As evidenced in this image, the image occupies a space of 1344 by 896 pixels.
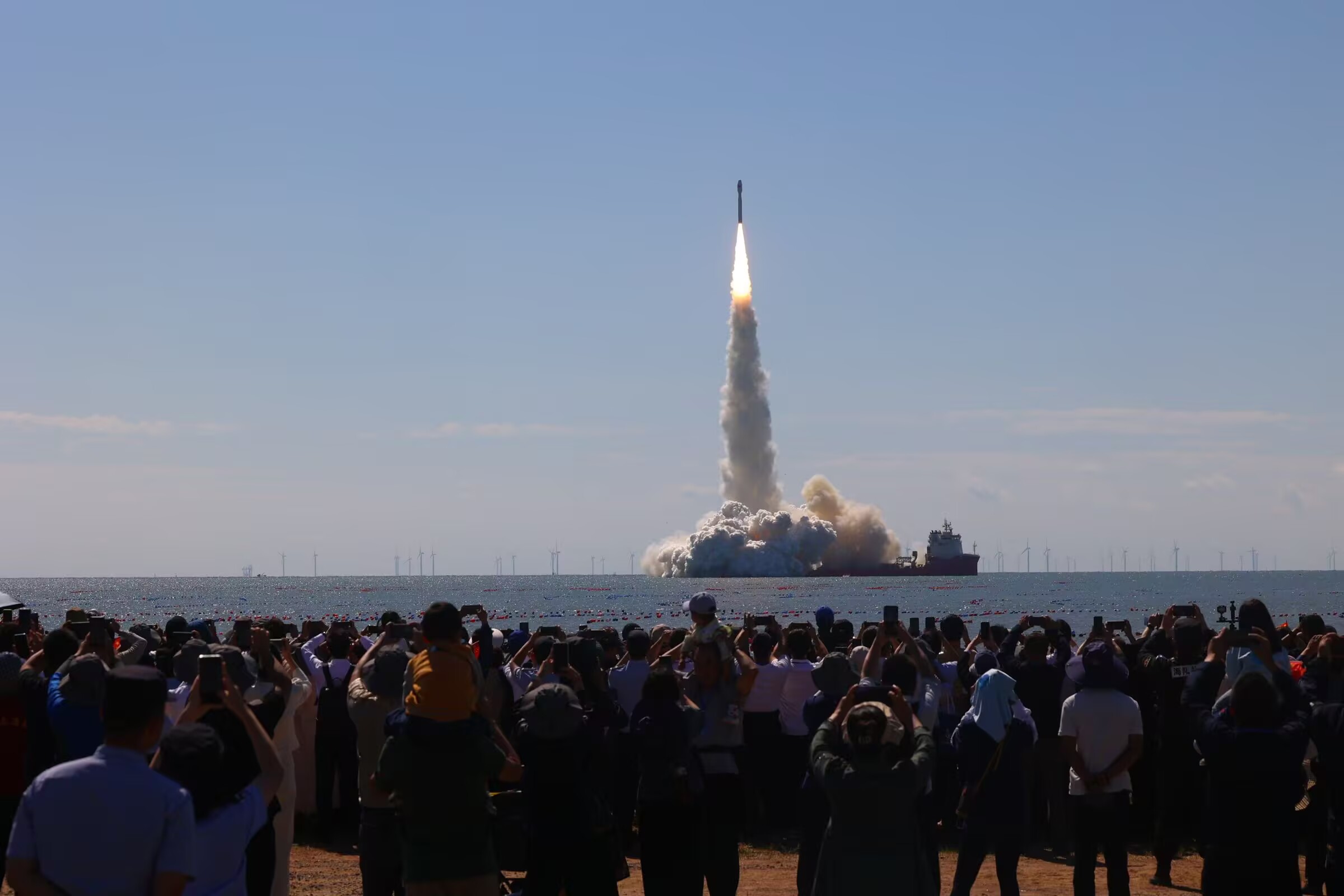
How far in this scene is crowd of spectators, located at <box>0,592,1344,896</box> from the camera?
5.49 meters

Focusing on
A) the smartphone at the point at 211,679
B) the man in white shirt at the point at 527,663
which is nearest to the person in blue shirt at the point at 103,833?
the smartphone at the point at 211,679

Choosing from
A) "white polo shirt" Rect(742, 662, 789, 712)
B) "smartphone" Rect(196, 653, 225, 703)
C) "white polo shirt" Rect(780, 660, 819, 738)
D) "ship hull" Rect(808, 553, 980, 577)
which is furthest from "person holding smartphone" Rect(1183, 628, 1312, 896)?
"ship hull" Rect(808, 553, 980, 577)

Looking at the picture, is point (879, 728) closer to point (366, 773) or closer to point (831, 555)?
point (366, 773)

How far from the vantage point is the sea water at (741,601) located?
98688 mm

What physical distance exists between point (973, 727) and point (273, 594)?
18693 cm

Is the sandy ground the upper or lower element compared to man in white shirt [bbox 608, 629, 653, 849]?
lower

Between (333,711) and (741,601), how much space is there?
104m

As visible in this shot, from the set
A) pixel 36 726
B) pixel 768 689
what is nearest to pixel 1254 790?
pixel 768 689

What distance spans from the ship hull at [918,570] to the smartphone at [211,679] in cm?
14175

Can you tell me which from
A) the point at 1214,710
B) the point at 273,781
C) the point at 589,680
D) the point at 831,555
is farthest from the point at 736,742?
the point at 831,555

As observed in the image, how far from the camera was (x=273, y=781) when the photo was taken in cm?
589

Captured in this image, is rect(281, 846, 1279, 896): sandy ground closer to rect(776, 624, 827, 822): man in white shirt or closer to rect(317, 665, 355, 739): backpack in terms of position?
rect(776, 624, 827, 822): man in white shirt

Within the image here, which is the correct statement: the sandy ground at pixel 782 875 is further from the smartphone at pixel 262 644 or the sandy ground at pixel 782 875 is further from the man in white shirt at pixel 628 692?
the smartphone at pixel 262 644

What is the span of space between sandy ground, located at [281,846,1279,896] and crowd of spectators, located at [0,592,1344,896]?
10.8 inches
